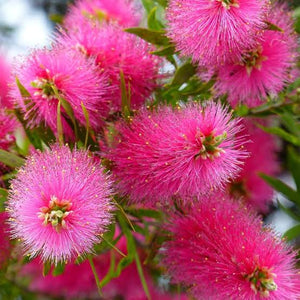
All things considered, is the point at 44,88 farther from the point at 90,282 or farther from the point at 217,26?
the point at 90,282

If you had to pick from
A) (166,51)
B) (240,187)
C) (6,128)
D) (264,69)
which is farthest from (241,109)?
(6,128)

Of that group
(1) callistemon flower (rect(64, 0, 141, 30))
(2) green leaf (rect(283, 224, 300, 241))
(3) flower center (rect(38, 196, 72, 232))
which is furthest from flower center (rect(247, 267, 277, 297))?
(1) callistemon flower (rect(64, 0, 141, 30))

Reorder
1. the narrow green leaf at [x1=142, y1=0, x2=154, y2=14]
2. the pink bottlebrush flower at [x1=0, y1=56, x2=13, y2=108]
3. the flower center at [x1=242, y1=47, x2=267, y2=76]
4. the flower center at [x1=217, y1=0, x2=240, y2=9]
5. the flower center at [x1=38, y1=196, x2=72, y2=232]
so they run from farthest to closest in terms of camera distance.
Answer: the narrow green leaf at [x1=142, y1=0, x2=154, y2=14], the pink bottlebrush flower at [x1=0, y1=56, x2=13, y2=108], the flower center at [x1=242, y1=47, x2=267, y2=76], the flower center at [x1=217, y1=0, x2=240, y2=9], the flower center at [x1=38, y1=196, x2=72, y2=232]

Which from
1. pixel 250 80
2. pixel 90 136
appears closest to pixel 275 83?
pixel 250 80

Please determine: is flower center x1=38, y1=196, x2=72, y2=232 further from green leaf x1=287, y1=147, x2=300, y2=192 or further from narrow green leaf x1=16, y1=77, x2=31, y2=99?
green leaf x1=287, y1=147, x2=300, y2=192

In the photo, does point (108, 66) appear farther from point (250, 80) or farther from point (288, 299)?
point (288, 299)

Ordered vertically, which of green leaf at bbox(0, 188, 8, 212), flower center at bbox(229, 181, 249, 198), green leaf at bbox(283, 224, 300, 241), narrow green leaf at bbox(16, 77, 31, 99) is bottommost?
flower center at bbox(229, 181, 249, 198)
